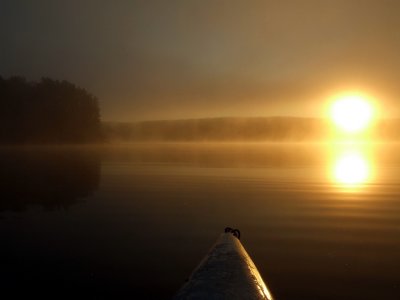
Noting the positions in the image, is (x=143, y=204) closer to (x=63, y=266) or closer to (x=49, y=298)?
(x=63, y=266)

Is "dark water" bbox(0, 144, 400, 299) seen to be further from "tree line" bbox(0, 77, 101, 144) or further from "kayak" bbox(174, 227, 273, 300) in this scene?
"tree line" bbox(0, 77, 101, 144)

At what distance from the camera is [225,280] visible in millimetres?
7547

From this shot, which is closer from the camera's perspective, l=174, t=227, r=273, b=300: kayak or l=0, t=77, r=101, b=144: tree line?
l=174, t=227, r=273, b=300: kayak

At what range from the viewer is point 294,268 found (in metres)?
10.4

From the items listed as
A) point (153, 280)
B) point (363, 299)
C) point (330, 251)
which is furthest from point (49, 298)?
point (330, 251)

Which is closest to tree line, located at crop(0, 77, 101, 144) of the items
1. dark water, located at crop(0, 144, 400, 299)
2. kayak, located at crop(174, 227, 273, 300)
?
dark water, located at crop(0, 144, 400, 299)

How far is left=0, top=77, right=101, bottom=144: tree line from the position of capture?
161875 millimetres

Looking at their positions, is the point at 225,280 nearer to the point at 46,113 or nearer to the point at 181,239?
the point at 181,239

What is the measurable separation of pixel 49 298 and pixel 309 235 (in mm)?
10000

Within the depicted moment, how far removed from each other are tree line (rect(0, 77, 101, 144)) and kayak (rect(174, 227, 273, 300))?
577 feet

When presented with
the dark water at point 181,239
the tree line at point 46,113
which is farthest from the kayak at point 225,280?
the tree line at point 46,113

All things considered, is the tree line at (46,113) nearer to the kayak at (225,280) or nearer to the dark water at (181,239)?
the dark water at (181,239)

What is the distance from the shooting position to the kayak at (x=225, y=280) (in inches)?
271

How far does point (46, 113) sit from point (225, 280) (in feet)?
595
